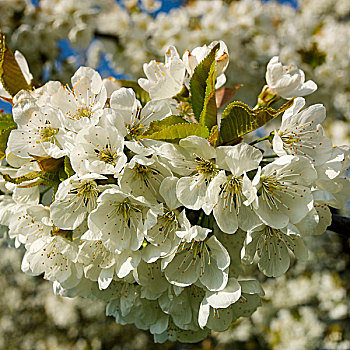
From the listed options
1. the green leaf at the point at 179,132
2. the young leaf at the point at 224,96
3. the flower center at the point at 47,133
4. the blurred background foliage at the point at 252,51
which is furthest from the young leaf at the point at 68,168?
the blurred background foliage at the point at 252,51

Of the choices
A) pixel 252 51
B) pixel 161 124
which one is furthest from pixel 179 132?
pixel 252 51

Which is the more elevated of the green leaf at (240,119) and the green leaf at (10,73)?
the green leaf at (10,73)

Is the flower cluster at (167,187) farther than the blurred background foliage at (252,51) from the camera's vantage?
No

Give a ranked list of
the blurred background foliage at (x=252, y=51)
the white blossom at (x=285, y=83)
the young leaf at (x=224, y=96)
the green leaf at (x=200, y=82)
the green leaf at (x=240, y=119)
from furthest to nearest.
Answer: the blurred background foliage at (x=252, y=51)
the young leaf at (x=224, y=96)
the white blossom at (x=285, y=83)
the green leaf at (x=200, y=82)
the green leaf at (x=240, y=119)

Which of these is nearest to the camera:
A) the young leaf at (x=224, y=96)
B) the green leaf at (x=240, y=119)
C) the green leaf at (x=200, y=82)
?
the green leaf at (x=240, y=119)

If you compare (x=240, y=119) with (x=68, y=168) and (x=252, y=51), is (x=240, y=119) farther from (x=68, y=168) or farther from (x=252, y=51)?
(x=252, y=51)

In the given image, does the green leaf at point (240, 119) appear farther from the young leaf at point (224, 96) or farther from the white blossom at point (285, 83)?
the young leaf at point (224, 96)
